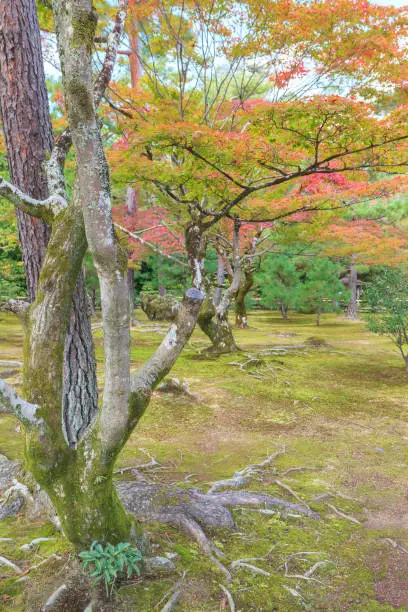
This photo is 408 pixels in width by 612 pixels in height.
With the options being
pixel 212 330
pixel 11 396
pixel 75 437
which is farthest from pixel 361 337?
pixel 11 396

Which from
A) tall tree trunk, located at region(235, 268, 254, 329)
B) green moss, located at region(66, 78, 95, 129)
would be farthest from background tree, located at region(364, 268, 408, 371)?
green moss, located at region(66, 78, 95, 129)

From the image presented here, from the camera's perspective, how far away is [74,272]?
93.9 inches

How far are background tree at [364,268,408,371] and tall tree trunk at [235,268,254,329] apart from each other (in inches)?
173

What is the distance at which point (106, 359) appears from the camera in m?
2.09

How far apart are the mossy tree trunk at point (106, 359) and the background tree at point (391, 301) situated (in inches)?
279

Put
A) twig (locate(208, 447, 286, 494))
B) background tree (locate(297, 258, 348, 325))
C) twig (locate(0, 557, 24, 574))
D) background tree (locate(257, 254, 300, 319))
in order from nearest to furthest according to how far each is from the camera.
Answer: twig (locate(0, 557, 24, 574)) < twig (locate(208, 447, 286, 494)) < background tree (locate(297, 258, 348, 325)) < background tree (locate(257, 254, 300, 319))

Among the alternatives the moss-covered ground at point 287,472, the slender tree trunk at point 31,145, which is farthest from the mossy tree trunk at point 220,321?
the slender tree trunk at point 31,145

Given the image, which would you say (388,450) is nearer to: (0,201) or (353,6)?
(353,6)

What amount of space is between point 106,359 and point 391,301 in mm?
7566

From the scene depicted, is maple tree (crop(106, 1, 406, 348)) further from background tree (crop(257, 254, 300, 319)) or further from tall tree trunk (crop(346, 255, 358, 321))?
tall tree trunk (crop(346, 255, 358, 321))

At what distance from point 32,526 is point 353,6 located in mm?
7120

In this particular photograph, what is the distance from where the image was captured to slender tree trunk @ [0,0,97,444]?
119 inches

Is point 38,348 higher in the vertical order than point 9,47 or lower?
lower

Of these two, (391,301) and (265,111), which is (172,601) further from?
(391,301)
